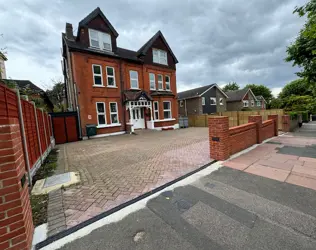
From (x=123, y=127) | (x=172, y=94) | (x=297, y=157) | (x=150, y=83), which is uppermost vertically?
(x=150, y=83)

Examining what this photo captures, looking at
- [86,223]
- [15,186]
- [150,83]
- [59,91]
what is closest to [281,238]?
[86,223]

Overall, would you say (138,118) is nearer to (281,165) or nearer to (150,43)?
(150,43)

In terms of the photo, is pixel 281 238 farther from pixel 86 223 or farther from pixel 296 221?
pixel 86 223

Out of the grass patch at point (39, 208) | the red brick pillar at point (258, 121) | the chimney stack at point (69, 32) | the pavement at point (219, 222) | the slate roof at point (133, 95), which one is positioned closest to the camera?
the pavement at point (219, 222)

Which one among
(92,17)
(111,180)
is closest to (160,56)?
(92,17)

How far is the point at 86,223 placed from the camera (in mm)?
2258

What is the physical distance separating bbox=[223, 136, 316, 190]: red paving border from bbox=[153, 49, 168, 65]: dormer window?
13408 mm

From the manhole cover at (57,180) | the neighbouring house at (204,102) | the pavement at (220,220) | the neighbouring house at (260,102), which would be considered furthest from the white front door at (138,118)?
the neighbouring house at (260,102)

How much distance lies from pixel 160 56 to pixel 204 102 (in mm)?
12214

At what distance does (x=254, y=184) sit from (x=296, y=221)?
116 cm

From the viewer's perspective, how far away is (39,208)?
8.82 feet

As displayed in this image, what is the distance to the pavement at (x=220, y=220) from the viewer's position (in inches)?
73.0

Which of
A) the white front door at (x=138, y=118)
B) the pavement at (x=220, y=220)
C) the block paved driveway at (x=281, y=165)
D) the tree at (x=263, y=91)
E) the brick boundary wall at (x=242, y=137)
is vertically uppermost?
the tree at (x=263, y=91)

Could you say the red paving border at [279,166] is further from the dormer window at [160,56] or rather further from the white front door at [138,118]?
the dormer window at [160,56]
